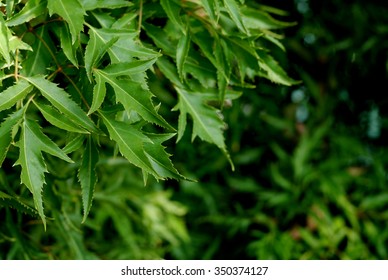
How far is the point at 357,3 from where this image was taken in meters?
2.23

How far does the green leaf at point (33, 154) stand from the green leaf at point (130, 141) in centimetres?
7

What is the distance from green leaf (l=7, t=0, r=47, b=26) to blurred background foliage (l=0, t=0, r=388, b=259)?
3.60 ft

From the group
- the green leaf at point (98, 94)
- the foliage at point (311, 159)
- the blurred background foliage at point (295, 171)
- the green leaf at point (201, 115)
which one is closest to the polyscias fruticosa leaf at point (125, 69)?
the green leaf at point (98, 94)

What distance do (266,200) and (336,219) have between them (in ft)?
0.85

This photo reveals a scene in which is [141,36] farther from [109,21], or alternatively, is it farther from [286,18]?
[286,18]

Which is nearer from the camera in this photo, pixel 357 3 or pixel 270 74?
pixel 270 74

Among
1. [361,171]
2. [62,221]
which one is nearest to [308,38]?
[361,171]

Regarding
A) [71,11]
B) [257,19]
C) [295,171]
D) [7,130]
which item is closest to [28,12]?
[71,11]

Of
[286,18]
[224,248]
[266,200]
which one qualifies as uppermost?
[286,18]

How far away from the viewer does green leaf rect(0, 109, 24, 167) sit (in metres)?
0.84

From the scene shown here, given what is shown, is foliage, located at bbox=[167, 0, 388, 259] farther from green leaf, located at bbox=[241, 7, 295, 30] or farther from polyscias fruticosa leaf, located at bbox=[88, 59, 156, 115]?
polyscias fruticosa leaf, located at bbox=[88, 59, 156, 115]

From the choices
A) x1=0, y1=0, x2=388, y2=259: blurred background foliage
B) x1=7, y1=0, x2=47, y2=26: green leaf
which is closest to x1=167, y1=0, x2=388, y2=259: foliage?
x1=0, y1=0, x2=388, y2=259: blurred background foliage

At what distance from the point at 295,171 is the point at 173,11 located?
1226mm

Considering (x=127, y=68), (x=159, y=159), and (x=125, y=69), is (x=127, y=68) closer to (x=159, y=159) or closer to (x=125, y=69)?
(x=125, y=69)
